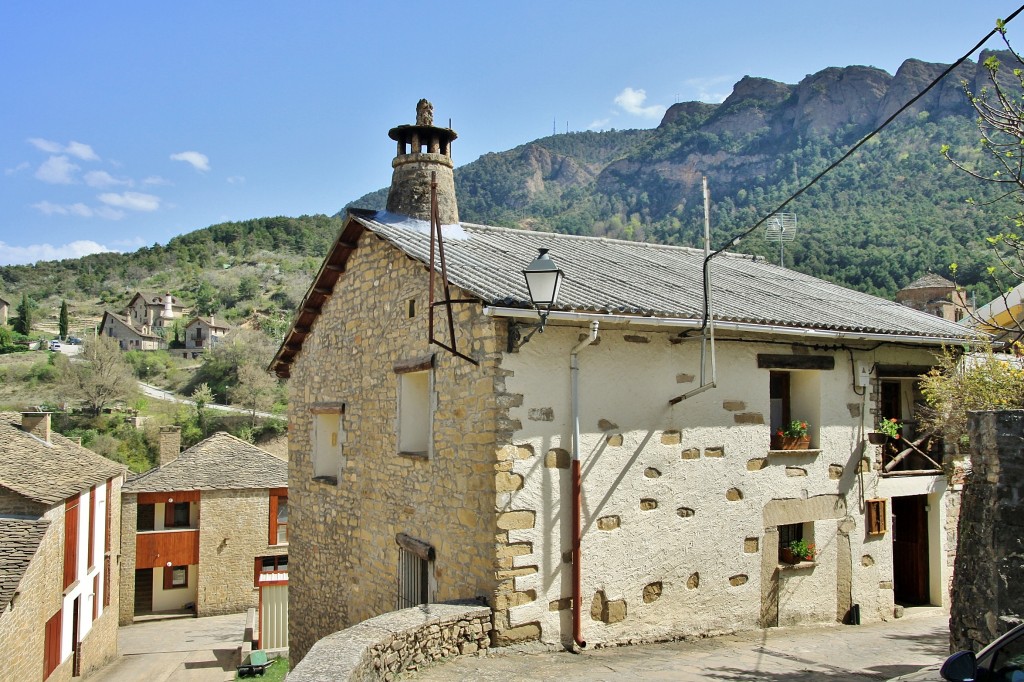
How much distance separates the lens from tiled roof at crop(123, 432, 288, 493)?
26922mm

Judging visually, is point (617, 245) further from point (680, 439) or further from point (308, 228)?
point (308, 228)

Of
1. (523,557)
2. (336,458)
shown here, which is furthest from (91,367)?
(523,557)

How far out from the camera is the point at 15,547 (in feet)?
46.8

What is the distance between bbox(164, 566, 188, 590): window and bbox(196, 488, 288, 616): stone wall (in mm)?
1084

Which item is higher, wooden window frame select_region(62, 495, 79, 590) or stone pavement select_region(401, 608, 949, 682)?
stone pavement select_region(401, 608, 949, 682)

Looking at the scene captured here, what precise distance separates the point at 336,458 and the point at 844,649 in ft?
23.8

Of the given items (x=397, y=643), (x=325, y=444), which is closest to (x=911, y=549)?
(x=397, y=643)

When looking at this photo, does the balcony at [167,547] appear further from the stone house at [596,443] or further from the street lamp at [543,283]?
the street lamp at [543,283]

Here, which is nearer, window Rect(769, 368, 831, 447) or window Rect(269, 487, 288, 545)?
window Rect(769, 368, 831, 447)

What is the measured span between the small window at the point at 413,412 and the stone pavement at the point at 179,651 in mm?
14221

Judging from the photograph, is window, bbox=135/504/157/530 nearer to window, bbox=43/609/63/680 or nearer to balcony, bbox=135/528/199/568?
balcony, bbox=135/528/199/568

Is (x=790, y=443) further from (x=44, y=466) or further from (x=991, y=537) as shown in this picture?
(x=44, y=466)

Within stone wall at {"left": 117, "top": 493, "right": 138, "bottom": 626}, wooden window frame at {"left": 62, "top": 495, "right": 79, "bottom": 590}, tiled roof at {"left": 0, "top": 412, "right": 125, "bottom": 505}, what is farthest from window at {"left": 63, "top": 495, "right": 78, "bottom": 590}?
stone wall at {"left": 117, "top": 493, "right": 138, "bottom": 626}

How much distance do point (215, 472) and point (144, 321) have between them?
192 feet
